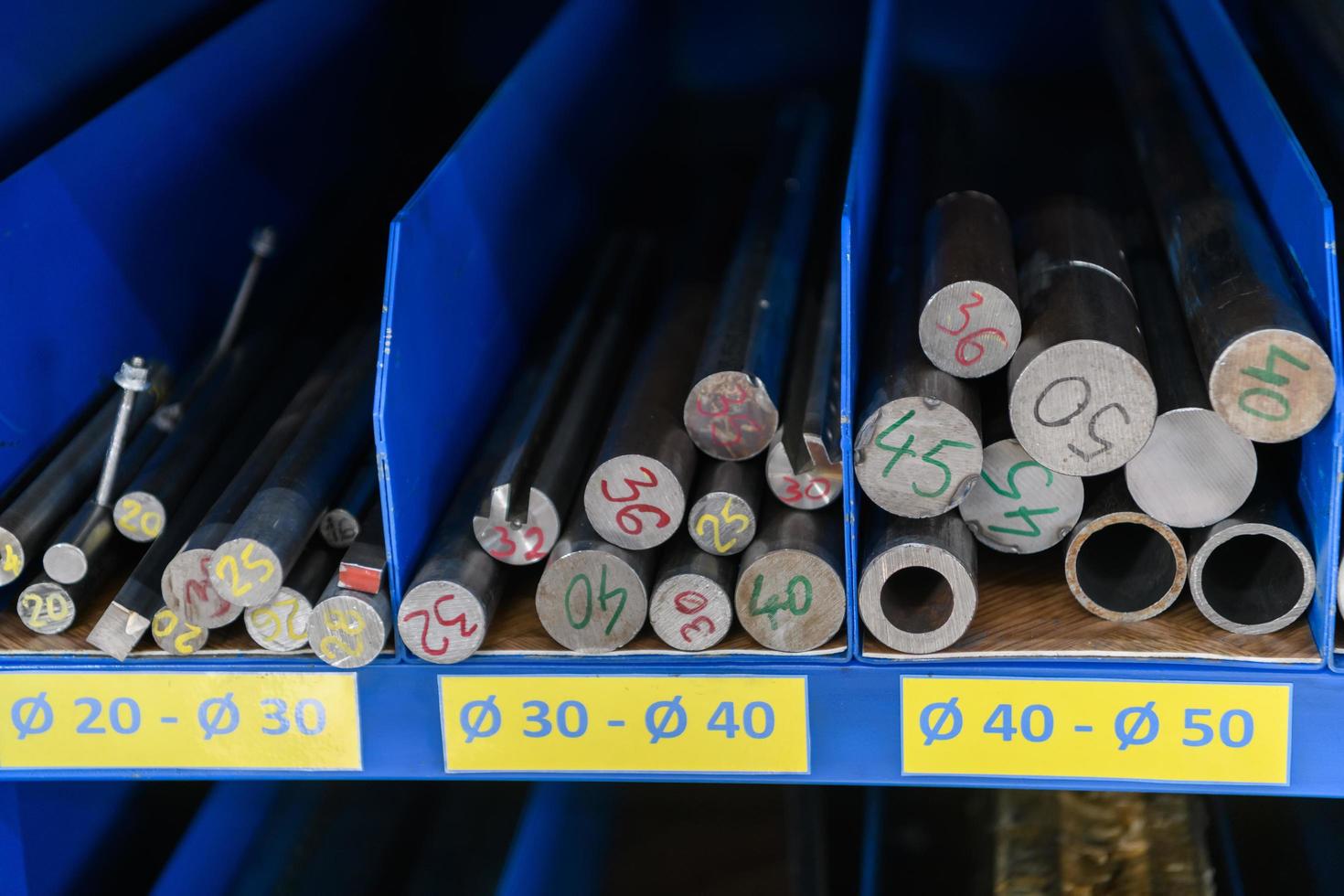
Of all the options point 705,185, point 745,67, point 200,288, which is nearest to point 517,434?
point 200,288

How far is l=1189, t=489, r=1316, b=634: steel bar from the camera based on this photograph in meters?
0.81

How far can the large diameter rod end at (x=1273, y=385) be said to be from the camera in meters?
0.76

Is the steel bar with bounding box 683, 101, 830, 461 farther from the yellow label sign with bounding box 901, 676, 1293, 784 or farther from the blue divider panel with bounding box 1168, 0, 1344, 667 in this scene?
the blue divider panel with bounding box 1168, 0, 1344, 667

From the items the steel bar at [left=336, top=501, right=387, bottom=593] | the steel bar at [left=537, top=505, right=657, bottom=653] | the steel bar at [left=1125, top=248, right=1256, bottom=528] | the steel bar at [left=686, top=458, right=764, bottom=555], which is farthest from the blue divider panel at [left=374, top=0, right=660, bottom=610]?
the steel bar at [left=1125, top=248, right=1256, bottom=528]

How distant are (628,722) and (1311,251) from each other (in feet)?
2.00

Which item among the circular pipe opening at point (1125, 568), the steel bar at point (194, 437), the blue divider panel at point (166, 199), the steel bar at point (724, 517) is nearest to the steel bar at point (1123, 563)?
the circular pipe opening at point (1125, 568)

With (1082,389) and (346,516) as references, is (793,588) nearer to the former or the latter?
(1082,389)

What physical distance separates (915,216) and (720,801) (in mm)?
825

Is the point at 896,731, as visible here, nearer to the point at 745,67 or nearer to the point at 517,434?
the point at 517,434

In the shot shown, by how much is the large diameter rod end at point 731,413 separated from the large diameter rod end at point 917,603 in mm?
143

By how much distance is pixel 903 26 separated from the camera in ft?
5.68

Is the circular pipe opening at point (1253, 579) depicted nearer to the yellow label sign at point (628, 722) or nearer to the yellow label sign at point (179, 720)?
the yellow label sign at point (628, 722)

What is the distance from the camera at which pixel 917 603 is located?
35.2 inches


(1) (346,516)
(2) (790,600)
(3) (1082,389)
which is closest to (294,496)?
(1) (346,516)
